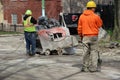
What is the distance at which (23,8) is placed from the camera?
50.0 m

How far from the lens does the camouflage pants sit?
1159 cm

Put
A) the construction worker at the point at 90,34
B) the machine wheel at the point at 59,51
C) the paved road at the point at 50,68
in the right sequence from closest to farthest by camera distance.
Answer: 1. the paved road at the point at 50,68
2. the construction worker at the point at 90,34
3. the machine wheel at the point at 59,51

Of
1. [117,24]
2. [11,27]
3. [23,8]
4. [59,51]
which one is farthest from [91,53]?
[23,8]

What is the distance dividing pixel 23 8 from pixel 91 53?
38919 millimetres

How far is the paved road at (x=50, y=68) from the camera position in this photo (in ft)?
35.9

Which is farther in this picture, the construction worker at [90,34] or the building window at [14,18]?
the building window at [14,18]

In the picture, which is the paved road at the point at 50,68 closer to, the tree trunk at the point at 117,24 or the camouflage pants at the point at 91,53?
the camouflage pants at the point at 91,53

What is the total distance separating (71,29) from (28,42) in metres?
13.9

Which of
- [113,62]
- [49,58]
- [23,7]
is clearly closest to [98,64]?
[113,62]

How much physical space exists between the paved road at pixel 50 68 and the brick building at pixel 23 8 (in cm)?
3145

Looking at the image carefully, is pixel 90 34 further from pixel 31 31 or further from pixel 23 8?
pixel 23 8

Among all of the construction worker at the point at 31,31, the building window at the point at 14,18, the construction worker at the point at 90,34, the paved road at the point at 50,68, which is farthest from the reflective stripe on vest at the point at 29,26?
the building window at the point at 14,18

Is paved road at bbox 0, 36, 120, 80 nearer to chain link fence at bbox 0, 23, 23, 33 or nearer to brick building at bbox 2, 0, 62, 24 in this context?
chain link fence at bbox 0, 23, 23, 33

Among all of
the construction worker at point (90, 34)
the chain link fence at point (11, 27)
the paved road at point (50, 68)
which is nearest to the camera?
the paved road at point (50, 68)
